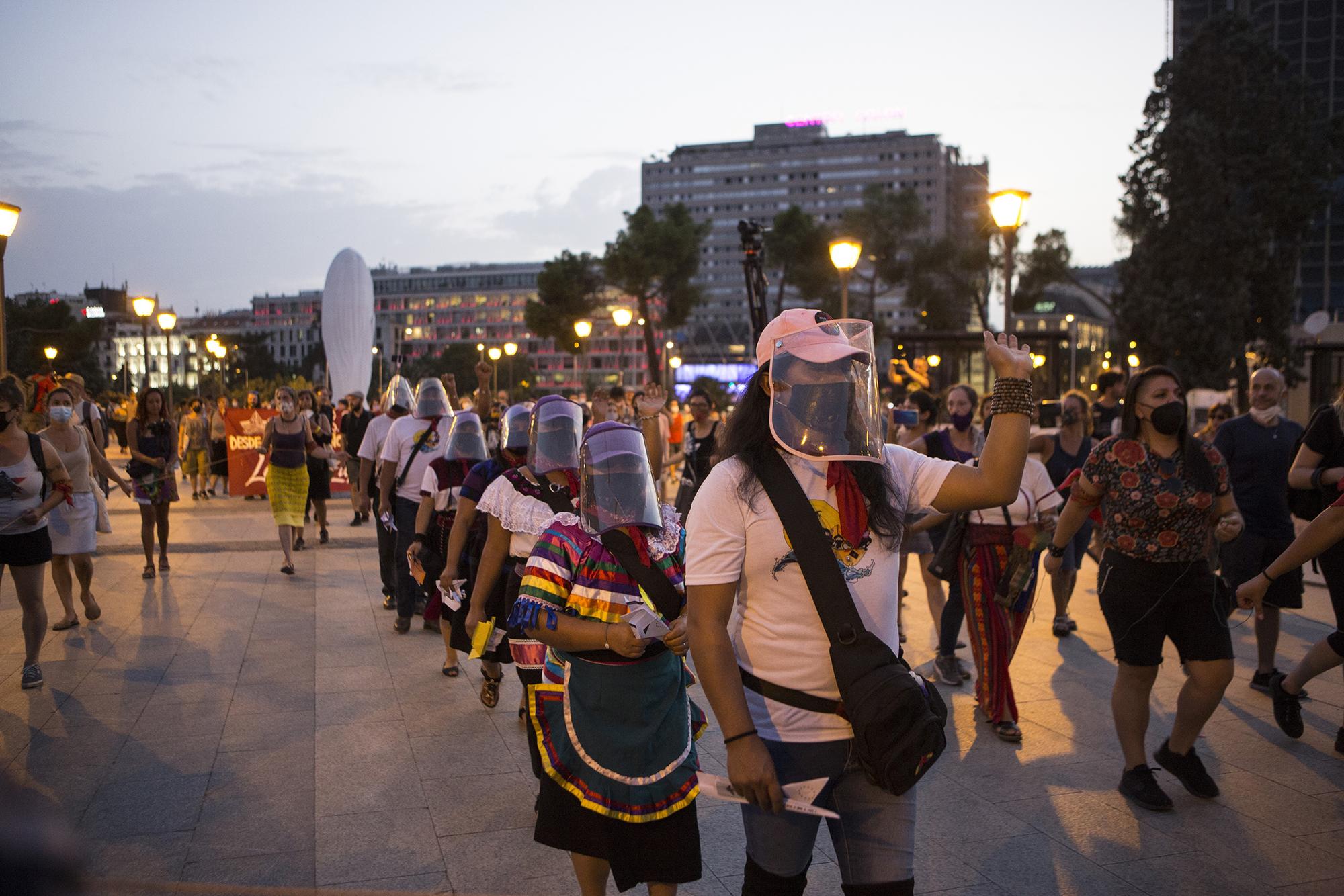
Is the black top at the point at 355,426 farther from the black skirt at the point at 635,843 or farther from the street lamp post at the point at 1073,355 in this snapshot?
the street lamp post at the point at 1073,355

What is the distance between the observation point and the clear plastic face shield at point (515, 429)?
15.9 feet

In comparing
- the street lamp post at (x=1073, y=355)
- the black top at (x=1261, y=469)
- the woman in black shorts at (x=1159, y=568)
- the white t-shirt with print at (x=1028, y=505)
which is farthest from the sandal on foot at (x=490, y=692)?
the street lamp post at (x=1073, y=355)

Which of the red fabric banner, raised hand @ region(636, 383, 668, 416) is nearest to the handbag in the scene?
raised hand @ region(636, 383, 668, 416)

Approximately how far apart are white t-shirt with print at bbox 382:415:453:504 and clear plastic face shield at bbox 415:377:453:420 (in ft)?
0.22

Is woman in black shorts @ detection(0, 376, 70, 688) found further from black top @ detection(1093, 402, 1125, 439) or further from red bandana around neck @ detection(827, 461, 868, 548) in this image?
black top @ detection(1093, 402, 1125, 439)

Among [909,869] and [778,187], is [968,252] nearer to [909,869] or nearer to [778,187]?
[909,869]

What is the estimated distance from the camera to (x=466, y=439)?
6.57m

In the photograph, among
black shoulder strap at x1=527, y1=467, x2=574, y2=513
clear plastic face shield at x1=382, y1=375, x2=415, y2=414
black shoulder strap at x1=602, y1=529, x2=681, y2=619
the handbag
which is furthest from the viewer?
clear plastic face shield at x1=382, y1=375, x2=415, y2=414

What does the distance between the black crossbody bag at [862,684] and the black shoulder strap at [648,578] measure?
2.18 feet

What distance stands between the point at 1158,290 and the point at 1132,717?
3693cm

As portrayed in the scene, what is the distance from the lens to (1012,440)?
100.0 inches

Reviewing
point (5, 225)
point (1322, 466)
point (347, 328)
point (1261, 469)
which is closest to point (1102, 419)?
point (1261, 469)

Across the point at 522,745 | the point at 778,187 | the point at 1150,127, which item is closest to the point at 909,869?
the point at 522,745

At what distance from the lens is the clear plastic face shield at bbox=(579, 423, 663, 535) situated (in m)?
3.24
